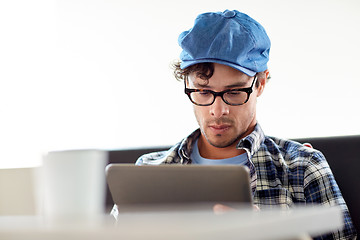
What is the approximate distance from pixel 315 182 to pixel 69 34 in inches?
71.3

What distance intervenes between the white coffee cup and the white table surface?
80 millimetres

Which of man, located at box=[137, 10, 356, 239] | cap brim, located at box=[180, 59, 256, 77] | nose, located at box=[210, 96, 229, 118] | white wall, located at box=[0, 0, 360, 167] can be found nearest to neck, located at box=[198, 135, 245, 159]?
man, located at box=[137, 10, 356, 239]

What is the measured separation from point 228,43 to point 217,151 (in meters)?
0.41

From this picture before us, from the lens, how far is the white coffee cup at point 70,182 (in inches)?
30.7

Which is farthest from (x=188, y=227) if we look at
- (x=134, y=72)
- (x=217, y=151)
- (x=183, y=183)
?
(x=134, y=72)

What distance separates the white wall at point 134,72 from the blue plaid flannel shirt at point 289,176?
740mm

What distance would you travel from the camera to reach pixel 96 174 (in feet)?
2.66

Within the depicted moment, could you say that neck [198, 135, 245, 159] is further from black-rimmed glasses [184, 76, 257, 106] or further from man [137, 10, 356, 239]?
black-rimmed glasses [184, 76, 257, 106]

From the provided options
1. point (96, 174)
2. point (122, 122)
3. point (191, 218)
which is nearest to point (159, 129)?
point (122, 122)

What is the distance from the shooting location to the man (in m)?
1.60

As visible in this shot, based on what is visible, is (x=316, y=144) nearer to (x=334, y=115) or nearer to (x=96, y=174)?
(x=334, y=115)

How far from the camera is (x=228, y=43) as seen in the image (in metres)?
1.67

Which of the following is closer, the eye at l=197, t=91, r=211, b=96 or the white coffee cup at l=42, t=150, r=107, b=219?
the white coffee cup at l=42, t=150, r=107, b=219

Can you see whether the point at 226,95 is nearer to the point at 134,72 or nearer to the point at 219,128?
the point at 219,128
